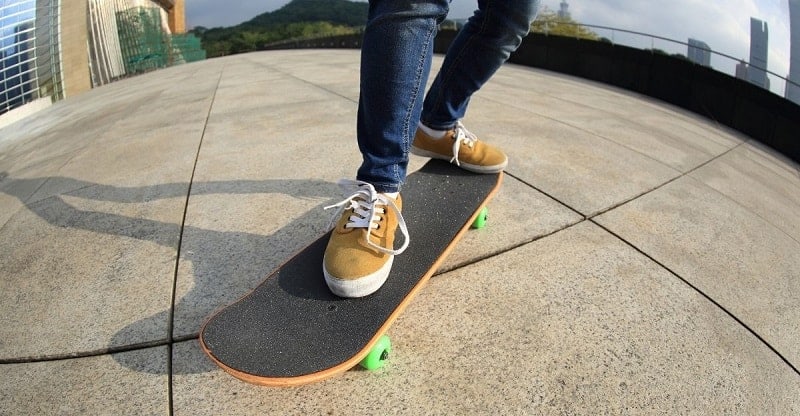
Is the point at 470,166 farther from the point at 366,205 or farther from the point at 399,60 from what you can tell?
the point at 399,60

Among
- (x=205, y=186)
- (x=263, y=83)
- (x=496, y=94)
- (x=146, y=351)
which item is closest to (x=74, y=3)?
(x=263, y=83)

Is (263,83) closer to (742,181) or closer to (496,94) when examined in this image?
(496,94)

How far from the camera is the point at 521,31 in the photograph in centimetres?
226

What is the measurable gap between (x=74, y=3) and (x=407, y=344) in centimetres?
3072

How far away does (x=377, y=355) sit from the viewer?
166cm

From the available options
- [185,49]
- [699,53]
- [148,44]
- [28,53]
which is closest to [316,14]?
[185,49]

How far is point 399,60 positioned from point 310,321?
3.23ft

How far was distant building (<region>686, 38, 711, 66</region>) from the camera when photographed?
35.9 feet

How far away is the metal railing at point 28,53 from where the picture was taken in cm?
1338

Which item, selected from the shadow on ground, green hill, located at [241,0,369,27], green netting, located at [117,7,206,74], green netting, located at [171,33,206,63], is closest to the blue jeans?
the shadow on ground

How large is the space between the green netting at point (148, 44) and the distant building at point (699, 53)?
1509 inches

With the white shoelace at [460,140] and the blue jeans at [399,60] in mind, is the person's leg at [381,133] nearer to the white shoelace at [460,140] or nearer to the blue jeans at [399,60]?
the blue jeans at [399,60]

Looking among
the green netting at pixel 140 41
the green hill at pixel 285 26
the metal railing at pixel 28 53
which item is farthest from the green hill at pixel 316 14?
the metal railing at pixel 28 53

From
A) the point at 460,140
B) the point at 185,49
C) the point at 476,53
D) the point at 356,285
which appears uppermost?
the point at 476,53
